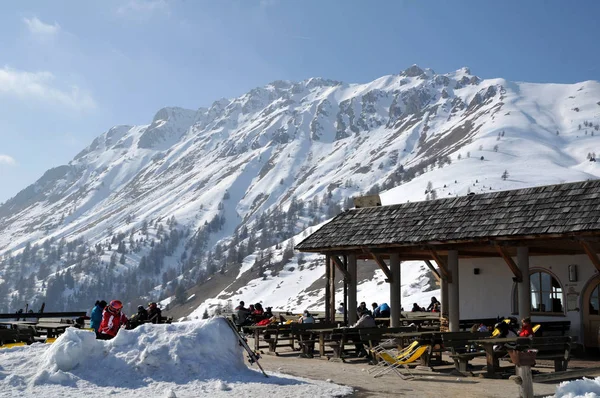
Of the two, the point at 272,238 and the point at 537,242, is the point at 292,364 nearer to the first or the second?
the point at 537,242

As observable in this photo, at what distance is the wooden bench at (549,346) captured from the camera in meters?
11.6

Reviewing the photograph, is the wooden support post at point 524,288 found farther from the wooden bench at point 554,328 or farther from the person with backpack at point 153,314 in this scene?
the person with backpack at point 153,314

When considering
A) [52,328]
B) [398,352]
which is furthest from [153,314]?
[398,352]

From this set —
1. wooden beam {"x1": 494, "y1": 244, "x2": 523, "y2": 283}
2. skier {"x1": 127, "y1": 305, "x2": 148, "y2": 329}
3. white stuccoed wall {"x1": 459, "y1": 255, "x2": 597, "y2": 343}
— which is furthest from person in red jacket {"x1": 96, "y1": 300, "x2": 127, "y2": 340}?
white stuccoed wall {"x1": 459, "y1": 255, "x2": 597, "y2": 343}

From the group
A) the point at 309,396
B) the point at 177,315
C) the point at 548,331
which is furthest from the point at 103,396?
the point at 177,315

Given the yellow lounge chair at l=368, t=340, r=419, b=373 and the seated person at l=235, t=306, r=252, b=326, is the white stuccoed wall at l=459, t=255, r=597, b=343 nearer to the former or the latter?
the yellow lounge chair at l=368, t=340, r=419, b=373

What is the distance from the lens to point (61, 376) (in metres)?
9.49

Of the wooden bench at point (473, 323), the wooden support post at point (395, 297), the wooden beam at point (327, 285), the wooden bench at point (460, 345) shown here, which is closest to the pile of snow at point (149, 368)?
the wooden bench at point (460, 345)

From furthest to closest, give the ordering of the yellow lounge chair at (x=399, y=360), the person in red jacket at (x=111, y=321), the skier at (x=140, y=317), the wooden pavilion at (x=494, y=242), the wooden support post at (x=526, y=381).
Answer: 1. the skier at (x=140, y=317)
2. the wooden pavilion at (x=494, y=242)
3. the person in red jacket at (x=111, y=321)
4. the yellow lounge chair at (x=399, y=360)
5. the wooden support post at (x=526, y=381)

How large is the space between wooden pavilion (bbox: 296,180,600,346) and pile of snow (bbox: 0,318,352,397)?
224 inches

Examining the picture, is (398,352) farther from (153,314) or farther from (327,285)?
(153,314)

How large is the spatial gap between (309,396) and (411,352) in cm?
336

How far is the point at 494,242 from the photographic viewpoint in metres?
14.1

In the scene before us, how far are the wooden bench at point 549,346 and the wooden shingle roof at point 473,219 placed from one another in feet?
7.05
